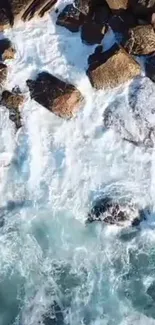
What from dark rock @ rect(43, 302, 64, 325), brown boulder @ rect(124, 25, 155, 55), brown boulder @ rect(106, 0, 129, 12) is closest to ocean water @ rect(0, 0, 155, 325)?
dark rock @ rect(43, 302, 64, 325)

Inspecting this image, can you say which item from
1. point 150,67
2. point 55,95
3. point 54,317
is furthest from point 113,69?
point 54,317

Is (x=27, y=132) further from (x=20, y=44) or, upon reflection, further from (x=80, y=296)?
(x=80, y=296)

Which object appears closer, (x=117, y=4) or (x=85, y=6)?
(x=117, y=4)

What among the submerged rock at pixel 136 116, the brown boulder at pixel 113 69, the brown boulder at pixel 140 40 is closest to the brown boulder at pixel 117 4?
the brown boulder at pixel 140 40

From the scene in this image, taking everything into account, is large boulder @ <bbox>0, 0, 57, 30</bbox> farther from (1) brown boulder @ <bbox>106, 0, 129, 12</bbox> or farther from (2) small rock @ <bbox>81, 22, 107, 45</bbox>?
(1) brown boulder @ <bbox>106, 0, 129, 12</bbox>

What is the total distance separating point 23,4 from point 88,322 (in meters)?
10.1

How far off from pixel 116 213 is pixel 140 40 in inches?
211

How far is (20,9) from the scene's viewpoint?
23156 mm

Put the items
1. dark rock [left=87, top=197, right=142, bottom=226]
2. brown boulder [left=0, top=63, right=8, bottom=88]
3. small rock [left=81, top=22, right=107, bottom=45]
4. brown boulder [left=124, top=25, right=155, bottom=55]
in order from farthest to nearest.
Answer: brown boulder [left=0, top=63, right=8, bottom=88] < small rock [left=81, top=22, right=107, bottom=45] < brown boulder [left=124, top=25, right=155, bottom=55] < dark rock [left=87, top=197, right=142, bottom=226]

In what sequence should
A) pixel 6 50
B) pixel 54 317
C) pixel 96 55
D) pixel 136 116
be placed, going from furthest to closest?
pixel 6 50, pixel 96 55, pixel 136 116, pixel 54 317

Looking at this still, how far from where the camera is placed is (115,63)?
73.9 ft

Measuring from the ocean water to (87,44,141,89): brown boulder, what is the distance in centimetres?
33

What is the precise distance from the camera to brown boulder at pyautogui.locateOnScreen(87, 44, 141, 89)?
885 inches

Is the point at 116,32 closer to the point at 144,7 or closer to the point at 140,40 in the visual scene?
the point at 140,40
